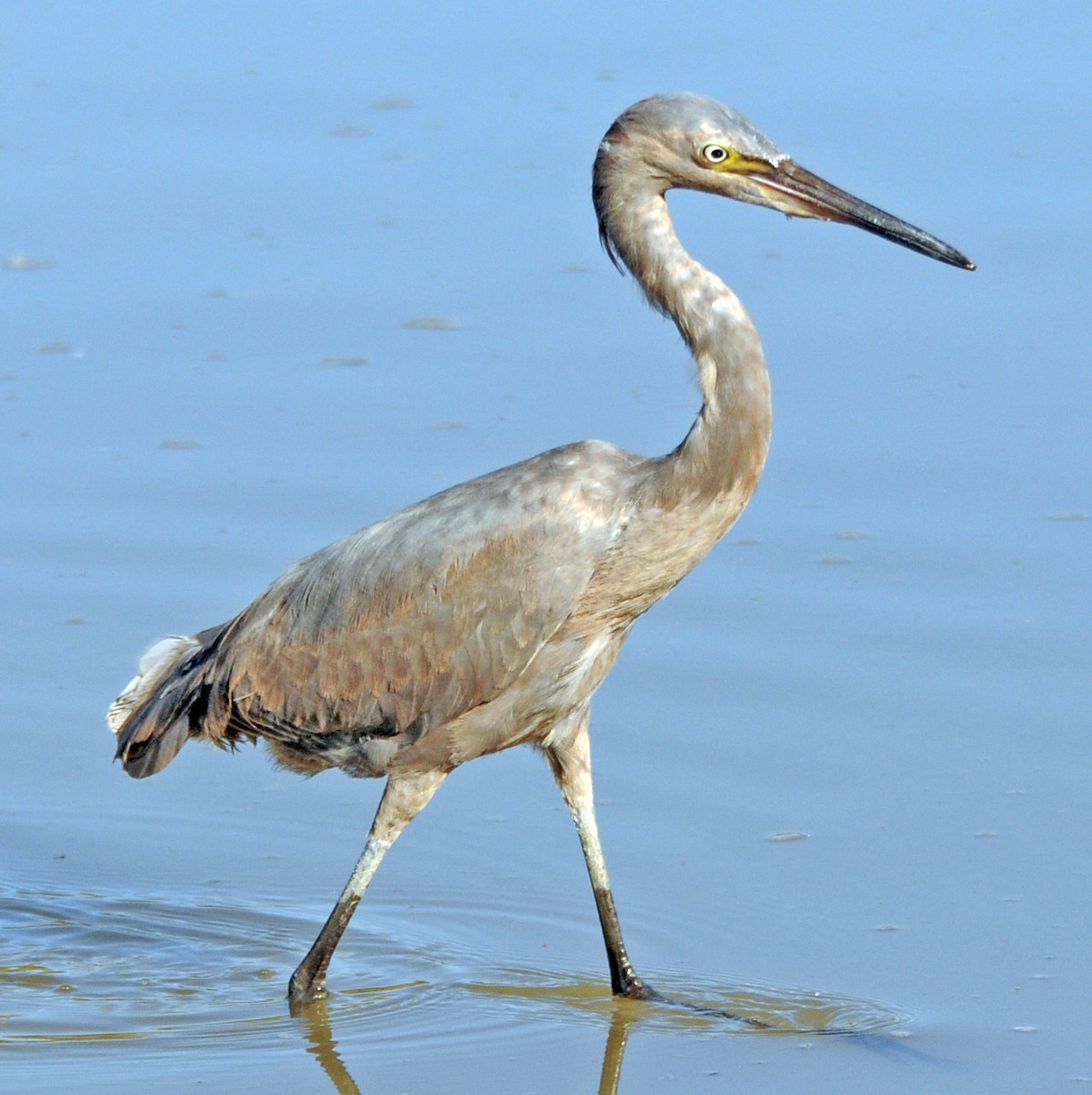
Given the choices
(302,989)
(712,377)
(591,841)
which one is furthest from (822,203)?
(302,989)

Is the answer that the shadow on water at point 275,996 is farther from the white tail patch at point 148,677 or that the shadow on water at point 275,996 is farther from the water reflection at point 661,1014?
the white tail patch at point 148,677

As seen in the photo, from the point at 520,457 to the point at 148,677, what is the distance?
8.25ft

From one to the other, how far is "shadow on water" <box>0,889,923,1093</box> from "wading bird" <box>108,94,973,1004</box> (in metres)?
Answer: 0.15

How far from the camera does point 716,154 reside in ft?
19.2

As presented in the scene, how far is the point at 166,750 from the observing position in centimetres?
646

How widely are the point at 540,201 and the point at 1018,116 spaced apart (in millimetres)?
2513

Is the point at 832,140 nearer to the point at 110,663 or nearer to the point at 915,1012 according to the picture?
the point at 110,663

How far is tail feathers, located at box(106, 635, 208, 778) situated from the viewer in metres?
6.48

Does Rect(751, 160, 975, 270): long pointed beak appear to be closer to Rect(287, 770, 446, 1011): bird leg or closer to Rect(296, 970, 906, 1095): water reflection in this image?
Rect(287, 770, 446, 1011): bird leg

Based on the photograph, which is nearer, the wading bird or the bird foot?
the wading bird

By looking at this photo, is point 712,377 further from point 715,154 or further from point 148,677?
point 148,677

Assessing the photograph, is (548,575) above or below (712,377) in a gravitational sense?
below

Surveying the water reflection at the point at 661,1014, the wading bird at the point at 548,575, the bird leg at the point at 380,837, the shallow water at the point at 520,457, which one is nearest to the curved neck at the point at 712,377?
the wading bird at the point at 548,575

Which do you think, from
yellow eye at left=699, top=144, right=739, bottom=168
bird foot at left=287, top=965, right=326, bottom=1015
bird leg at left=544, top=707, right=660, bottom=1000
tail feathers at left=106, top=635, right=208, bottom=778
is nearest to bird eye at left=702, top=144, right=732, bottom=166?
yellow eye at left=699, top=144, right=739, bottom=168
